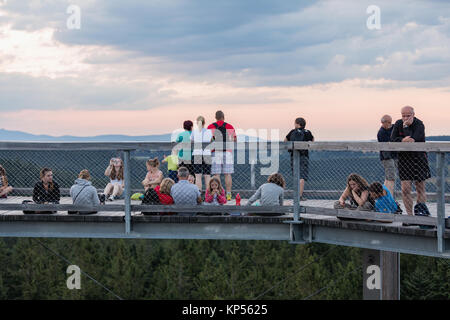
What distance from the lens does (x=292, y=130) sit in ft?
46.9

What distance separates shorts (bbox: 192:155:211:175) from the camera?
43.9 feet

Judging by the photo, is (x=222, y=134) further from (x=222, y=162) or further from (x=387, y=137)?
(x=387, y=137)

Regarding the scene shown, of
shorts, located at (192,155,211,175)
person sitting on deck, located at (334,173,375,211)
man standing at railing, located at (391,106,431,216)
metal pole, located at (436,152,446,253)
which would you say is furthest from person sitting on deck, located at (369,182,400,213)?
shorts, located at (192,155,211,175)

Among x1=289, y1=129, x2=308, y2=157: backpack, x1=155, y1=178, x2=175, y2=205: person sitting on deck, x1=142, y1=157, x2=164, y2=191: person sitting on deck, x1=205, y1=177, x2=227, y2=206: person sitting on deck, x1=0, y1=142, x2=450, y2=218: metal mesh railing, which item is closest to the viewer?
x1=0, y1=142, x2=450, y2=218: metal mesh railing

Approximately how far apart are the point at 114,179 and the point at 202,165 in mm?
2374

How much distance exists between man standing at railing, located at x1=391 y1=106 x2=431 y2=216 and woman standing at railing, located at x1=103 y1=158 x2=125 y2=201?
238 inches

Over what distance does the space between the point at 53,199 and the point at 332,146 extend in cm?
552

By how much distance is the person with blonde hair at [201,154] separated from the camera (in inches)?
521

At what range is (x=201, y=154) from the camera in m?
13.1

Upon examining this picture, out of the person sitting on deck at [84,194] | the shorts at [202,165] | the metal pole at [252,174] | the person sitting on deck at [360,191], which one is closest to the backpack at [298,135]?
the metal pole at [252,174]

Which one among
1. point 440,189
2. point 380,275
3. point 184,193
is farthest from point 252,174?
point 440,189

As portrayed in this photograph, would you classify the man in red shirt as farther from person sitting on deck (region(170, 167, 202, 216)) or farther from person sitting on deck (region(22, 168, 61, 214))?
person sitting on deck (region(22, 168, 61, 214))

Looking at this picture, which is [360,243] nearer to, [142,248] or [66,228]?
[66,228]

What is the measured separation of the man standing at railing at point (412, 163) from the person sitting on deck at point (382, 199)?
0.82 ft
